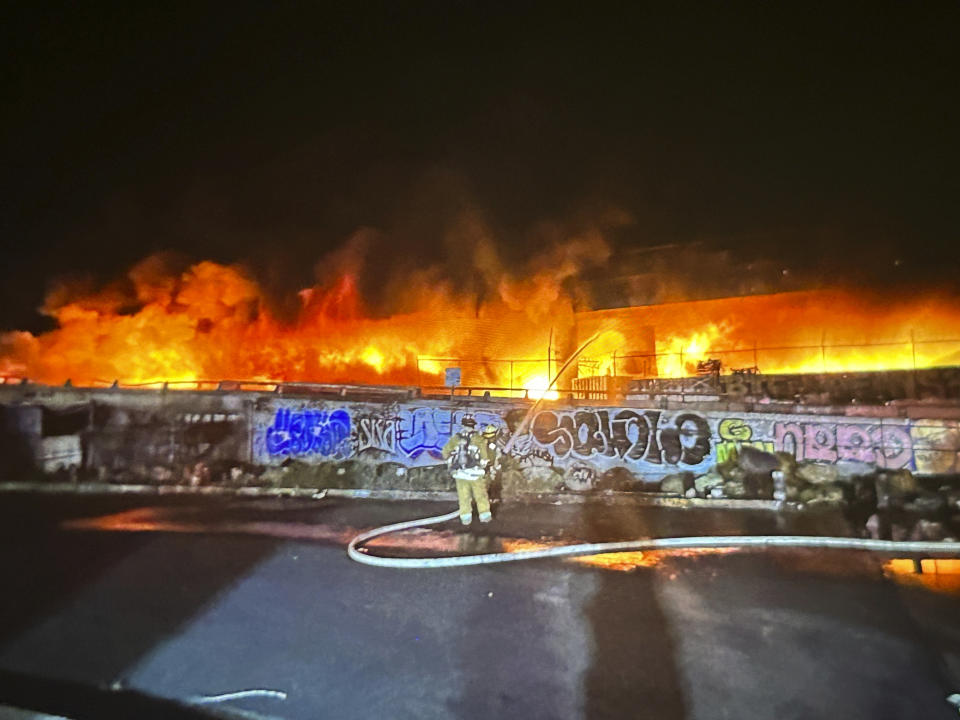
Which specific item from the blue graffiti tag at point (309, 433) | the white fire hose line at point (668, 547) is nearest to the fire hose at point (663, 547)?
the white fire hose line at point (668, 547)

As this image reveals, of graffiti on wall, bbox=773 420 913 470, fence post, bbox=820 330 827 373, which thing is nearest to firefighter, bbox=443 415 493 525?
graffiti on wall, bbox=773 420 913 470

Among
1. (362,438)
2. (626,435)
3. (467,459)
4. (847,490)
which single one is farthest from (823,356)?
(467,459)

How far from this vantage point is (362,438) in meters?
13.4

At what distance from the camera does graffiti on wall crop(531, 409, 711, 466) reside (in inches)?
481

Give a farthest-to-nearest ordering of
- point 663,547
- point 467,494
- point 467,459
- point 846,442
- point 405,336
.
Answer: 1. point 405,336
2. point 846,442
3. point 467,494
4. point 467,459
5. point 663,547

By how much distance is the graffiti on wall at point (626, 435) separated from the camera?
1223 cm

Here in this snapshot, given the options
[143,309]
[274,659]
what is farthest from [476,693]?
[143,309]

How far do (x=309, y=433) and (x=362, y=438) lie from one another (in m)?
1.48

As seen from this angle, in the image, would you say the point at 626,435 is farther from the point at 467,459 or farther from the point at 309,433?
the point at 309,433

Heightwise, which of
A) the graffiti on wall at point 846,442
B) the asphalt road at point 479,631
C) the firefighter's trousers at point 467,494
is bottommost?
the asphalt road at point 479,631

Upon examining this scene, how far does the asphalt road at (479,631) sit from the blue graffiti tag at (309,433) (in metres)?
4.93

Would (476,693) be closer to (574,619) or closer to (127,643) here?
(574,619)

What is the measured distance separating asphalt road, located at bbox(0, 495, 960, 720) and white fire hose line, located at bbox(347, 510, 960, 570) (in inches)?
7.6

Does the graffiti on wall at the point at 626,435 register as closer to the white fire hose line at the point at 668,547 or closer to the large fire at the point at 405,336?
the white fire hose line at the point at 668,547
